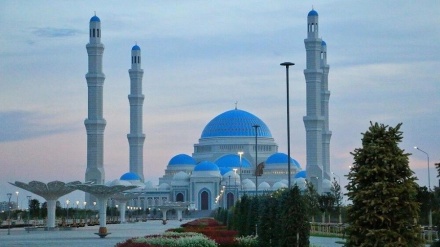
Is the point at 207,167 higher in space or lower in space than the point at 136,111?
lower

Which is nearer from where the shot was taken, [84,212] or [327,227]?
[327,227]

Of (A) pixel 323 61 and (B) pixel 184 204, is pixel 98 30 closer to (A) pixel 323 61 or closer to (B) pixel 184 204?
(B) pixel 184 204

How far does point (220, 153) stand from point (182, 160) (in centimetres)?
605

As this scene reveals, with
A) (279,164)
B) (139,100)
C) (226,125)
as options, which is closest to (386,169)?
(139,100)

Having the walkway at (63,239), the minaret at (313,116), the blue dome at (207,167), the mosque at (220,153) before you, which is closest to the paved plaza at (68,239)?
the walkway at (63,239)

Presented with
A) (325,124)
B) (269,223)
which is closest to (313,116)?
(325,124)

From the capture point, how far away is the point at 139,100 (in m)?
125

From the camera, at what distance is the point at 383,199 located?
Answer: 51.9ft

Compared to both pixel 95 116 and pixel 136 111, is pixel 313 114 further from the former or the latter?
pixel 136 111

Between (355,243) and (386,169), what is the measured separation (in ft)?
4.49

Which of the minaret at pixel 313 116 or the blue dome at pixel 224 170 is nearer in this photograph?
the minaret at pixel 313 116

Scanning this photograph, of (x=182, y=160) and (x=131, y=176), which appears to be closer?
(x=131, y=176)

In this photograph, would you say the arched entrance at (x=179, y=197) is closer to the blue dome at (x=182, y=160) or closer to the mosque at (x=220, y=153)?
the mosque at (x=220, y=153)

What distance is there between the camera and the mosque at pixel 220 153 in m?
109
